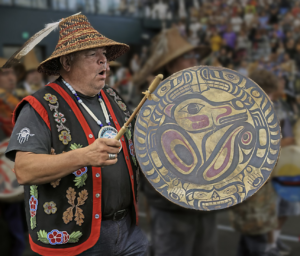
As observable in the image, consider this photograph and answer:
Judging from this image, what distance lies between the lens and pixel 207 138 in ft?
7.24

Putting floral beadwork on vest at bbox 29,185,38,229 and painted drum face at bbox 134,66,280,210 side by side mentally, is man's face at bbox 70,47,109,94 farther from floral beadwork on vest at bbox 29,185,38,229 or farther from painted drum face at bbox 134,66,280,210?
floral beadwork on vest at bbox 29,185,38,229

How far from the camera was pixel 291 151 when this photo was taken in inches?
151

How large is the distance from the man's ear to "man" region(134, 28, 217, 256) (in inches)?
48.6

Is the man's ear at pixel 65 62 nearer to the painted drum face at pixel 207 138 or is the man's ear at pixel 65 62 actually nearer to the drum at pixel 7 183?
the painted drum face at pixel 207 138

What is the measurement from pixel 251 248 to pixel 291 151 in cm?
96

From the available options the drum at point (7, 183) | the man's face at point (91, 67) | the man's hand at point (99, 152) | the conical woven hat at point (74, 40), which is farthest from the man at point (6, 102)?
the man's hand at point (99, 152)

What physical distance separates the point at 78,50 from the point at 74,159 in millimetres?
584

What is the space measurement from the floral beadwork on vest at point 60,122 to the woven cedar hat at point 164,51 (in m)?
1.41

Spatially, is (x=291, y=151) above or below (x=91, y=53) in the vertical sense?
below

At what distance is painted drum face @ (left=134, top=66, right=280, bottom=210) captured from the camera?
2.09m

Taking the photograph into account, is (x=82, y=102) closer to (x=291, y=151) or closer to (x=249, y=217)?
(x=249, y=217)

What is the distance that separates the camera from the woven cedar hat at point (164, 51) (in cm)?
332

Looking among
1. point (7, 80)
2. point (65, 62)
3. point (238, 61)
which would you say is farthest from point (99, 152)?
point (238, 61)

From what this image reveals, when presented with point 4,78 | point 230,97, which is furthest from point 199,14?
point 230,97
